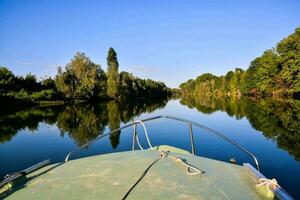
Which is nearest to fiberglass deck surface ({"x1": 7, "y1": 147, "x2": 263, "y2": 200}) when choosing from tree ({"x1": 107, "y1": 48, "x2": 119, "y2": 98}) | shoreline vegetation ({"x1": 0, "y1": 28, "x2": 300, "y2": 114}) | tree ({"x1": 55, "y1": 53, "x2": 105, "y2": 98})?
shoreline vegetation ({"x1": 0, "y1": 28, "x2": 300, "y2": 114})

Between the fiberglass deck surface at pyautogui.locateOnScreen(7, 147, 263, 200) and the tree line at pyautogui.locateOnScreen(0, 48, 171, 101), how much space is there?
4262 cm

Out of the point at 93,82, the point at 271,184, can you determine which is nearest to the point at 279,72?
the point at 93,82

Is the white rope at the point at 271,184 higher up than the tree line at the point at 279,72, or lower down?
lower down

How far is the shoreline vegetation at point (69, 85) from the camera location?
45.4 m

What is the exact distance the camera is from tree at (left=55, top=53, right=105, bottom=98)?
51.9m

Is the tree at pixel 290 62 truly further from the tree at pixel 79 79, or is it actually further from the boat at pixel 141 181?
the boat at pixel 141 181

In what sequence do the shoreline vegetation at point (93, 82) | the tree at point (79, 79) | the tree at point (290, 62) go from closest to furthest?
the shoreline vegetation at point (93, 82) → the tree at point (290, 62) → the tree at point (79, 79)

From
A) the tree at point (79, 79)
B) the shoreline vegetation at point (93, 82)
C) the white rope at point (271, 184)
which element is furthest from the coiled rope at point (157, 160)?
the tree at point (79, 79)

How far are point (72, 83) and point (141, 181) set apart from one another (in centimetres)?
5221

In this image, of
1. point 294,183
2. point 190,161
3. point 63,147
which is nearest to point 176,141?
point 63,147

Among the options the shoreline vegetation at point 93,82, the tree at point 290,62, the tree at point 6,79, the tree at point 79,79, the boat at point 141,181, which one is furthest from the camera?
the tree at point 79,79

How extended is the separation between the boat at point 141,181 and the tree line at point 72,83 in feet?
140

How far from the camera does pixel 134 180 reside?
3467 millimetres

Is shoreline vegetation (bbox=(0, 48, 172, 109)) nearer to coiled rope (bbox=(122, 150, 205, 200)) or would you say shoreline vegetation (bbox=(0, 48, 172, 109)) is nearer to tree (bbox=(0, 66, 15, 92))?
tree (bbox=(0, 66, 15, 92))
